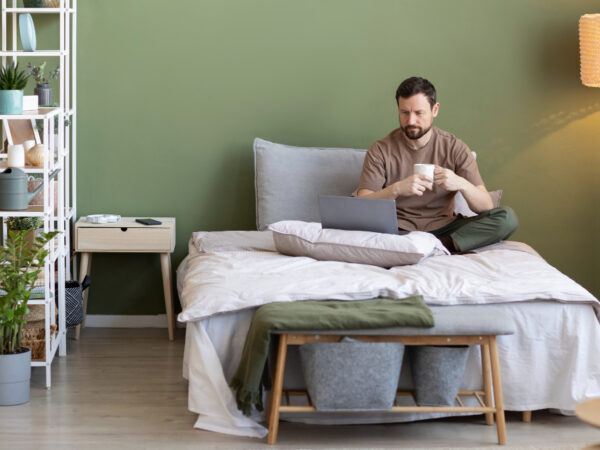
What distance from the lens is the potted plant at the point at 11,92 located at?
3.23 m

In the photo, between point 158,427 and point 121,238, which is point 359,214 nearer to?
point 158,427

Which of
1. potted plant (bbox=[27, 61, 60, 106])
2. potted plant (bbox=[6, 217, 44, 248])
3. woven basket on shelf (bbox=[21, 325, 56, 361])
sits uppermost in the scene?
potted plant (bbox=[27, 61, 60, 106])

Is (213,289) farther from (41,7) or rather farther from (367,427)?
(41,7)

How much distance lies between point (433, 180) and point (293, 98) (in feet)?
3.45

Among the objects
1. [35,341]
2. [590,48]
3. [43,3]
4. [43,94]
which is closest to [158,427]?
[35,341]

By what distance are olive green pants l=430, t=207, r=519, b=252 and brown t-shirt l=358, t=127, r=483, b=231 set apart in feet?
0.78

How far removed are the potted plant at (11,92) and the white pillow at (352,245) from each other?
3.56 feet

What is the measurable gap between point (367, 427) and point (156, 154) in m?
1.93

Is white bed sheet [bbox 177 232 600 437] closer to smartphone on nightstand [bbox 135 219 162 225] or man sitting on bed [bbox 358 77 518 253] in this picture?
man sitting on bed [bbox 358 77 518 253]

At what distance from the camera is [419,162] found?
3.84m

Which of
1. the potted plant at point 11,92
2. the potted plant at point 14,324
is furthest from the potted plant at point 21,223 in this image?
the potted plant at point 11,92

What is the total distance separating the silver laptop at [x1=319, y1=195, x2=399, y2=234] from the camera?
11.0 ft

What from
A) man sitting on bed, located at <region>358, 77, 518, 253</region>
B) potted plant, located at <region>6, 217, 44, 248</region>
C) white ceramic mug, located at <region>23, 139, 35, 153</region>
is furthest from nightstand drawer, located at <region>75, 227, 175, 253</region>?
man sitting on bed, located at <region>358, 77, 518, 253</region>

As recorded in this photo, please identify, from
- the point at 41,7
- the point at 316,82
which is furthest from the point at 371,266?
the point at 41,7
